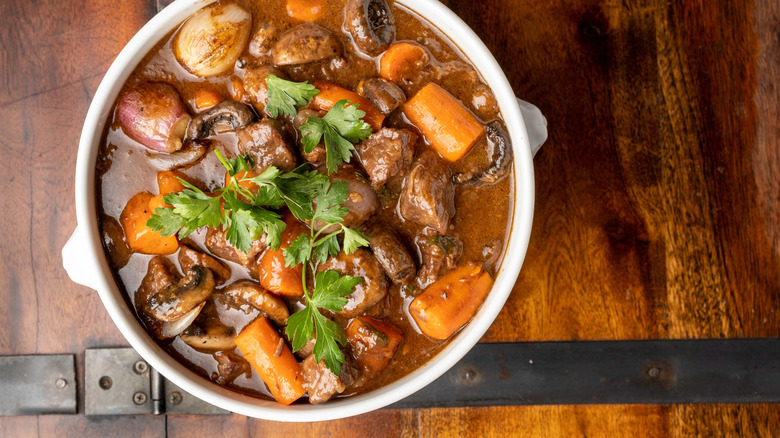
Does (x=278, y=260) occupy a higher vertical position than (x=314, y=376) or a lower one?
higher

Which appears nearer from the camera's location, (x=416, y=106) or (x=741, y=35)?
(x=416, y=106)

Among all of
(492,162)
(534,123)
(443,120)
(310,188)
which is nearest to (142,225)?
(310,188)

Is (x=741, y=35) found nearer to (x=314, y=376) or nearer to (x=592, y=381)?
(x=592, y=381)

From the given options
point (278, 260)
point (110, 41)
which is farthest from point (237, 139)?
point (110, 41)

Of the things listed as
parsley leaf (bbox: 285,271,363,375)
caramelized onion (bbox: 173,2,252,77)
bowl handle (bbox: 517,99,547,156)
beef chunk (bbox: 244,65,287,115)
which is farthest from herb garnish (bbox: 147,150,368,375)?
bowl handle (bbox: 517,99,547,156)

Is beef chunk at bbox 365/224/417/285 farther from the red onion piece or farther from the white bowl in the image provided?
the red onion piece

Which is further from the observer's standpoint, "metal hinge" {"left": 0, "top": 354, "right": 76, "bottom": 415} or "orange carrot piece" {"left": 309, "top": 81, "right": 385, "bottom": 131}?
"metal hinge" {"left": 0, "top": 354, "right": 76, "bottom": 415}

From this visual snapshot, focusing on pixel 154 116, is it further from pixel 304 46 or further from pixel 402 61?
pixel 402 61
